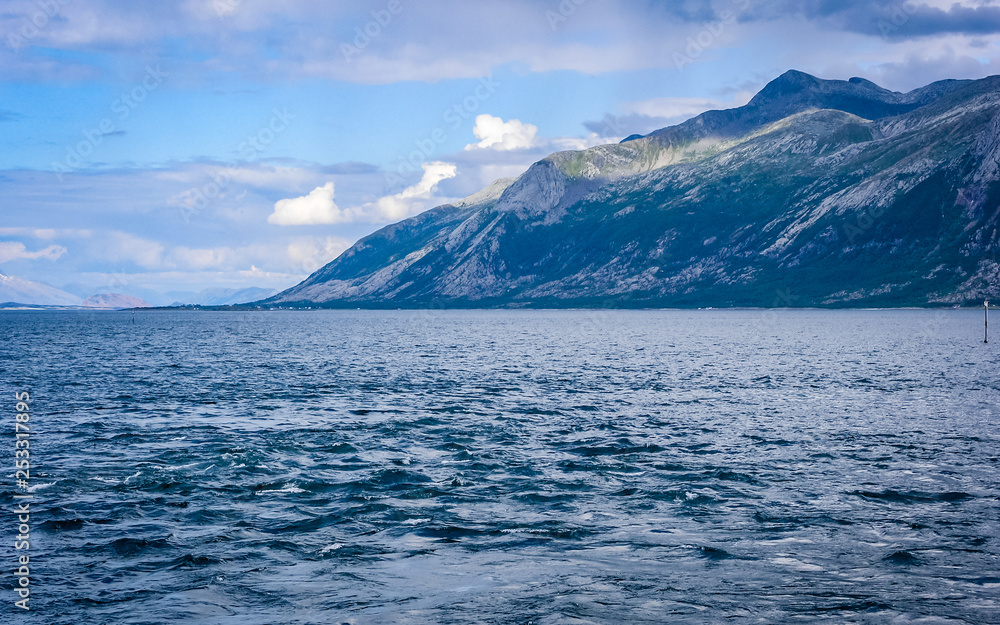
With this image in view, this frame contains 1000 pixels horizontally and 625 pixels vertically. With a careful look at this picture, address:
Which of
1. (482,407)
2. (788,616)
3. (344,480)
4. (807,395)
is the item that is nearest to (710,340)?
(807,395)

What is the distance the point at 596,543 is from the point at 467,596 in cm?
619

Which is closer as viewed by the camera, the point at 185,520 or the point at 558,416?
the point at 185,520

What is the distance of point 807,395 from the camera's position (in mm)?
64375

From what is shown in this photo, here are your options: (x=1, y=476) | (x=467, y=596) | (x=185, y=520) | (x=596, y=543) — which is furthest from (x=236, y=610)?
(x=1, y=476)

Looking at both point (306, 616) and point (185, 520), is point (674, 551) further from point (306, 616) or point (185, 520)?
point (185, 520)

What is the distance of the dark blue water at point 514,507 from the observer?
19.9 m

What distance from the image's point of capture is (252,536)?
25.6 m

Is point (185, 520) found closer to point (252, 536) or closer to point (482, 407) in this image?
point (252, 536)

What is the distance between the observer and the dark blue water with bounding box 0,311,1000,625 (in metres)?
19.9

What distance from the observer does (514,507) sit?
96.1 feet

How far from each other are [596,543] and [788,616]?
730cm

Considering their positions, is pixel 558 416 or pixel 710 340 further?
pixel 710 340

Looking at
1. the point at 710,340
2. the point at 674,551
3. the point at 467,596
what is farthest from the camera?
the point at 710,340

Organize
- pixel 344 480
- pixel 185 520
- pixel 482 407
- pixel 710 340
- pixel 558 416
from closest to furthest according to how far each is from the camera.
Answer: pixel 185 520 → pixel 344 480 → pixel 558 416 → pixel 482 407 → pixel 710 340
